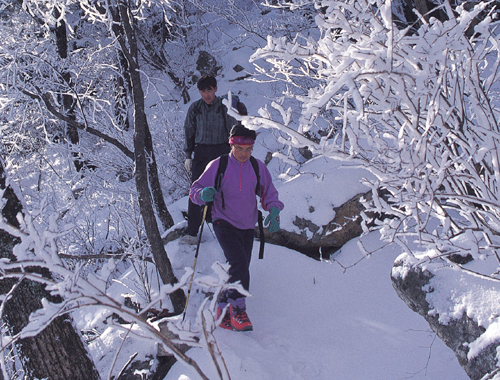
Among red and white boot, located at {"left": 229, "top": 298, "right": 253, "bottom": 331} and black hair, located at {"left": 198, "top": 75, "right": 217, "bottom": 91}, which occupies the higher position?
black hair, located at {"left": 198, "top": 75, "right": 217, "bottom": 91}

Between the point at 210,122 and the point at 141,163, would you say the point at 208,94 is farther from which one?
the point at 141,163

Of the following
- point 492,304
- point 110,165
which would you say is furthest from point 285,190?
point 110,165

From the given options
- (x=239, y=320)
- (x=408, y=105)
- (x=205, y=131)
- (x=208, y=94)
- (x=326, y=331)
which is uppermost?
(x=208, y=94)

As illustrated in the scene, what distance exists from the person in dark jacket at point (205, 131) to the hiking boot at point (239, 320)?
3.86ft

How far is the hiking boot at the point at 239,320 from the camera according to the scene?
283 centimetres

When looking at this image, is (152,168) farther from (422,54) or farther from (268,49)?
(422,54)

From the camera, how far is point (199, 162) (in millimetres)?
3986

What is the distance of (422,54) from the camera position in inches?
51.7

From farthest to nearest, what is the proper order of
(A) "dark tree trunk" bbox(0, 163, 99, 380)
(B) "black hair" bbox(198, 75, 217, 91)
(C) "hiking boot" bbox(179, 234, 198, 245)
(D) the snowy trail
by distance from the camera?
1. (C) "hiking boot" bbox(179, 234, 198, 245)
2. (B) "black hair" bbox(198, 75, 217, 91)
3. (D) the snowy trail
4. (A) "dark tree trunk" bbox(0, 163, 99, 380)

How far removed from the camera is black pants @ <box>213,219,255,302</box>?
2.83 m

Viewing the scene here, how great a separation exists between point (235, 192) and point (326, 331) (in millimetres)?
1364

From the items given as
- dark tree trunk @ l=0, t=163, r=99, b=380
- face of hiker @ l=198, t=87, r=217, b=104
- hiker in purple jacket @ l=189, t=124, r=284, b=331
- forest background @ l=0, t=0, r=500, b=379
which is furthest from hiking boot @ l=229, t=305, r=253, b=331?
face of hiker @ l=198, t=87, r=217, b=104

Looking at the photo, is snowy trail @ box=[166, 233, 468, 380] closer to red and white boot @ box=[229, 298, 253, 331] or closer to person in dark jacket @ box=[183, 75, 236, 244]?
red and white boot @ box=[229, 298, 253, 331]

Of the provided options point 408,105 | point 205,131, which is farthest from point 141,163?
point 408,105
